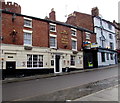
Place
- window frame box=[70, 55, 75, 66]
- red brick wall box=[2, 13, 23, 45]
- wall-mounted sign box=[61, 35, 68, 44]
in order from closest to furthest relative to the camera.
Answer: red brick wall box=[2, 13, 23, 45], wall-mounted sign box=[61, 35, 68, 44], window frame box=[70, 55, 75, 66]

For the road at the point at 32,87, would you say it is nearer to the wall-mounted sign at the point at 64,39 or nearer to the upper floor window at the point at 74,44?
the wall-mounted sign at the point at 64,39

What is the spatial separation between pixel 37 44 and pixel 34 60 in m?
2.28

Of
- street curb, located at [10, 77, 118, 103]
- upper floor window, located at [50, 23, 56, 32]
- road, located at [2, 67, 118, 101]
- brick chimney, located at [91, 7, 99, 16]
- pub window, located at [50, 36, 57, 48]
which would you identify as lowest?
road, located at [2, 67, 118, 101]

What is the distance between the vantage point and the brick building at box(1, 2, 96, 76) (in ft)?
48.6

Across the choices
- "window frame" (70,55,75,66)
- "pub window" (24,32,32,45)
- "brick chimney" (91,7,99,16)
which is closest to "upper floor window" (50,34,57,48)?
"pub window" (24,32,32,45)

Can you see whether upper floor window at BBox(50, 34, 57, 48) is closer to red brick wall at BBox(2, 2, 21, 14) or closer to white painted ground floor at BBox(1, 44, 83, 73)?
white painted ground floor at BBox(1, 44, 83, 73)

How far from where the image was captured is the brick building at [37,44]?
14.8 metres

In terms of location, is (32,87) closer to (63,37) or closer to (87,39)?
→ (63,37)

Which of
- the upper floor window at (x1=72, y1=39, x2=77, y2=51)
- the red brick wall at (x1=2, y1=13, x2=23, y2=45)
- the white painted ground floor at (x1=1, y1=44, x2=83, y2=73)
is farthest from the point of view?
the upper floor window at (x1=72, y1=39, x2=77, y2=51)

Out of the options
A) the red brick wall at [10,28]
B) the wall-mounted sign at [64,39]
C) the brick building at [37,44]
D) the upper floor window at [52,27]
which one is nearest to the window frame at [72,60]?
the brick building at [37,44]

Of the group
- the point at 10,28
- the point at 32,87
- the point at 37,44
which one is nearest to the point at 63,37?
the point at 37,44

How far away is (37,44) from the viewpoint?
17125mm

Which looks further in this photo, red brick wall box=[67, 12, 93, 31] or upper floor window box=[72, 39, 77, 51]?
red brick wall box=[67, 12, 93, 31]

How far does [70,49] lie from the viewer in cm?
2125
